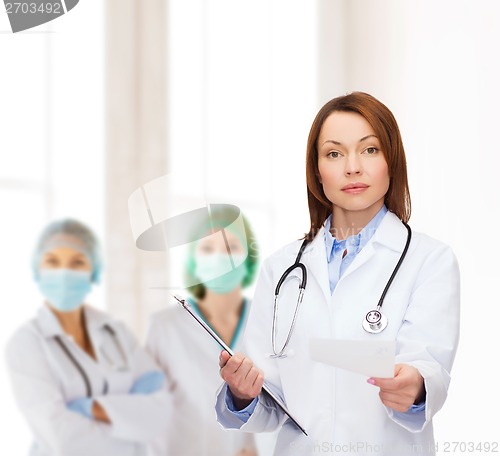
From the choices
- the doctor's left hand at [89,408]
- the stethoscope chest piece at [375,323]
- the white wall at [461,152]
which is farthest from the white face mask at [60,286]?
the stethoscope chest piece at [375,323]

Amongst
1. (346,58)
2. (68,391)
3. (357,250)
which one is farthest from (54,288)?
(357,250)

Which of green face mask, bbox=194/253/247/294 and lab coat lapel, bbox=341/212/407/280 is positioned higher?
lab coat lapel, bbox=341/212/407/280

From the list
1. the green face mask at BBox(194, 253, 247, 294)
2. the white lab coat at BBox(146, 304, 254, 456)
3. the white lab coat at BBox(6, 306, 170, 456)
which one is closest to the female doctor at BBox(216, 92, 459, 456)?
the green face mask at BBox(194, 253, 247, 294)

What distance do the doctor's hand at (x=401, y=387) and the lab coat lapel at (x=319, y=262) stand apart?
7.8 inches

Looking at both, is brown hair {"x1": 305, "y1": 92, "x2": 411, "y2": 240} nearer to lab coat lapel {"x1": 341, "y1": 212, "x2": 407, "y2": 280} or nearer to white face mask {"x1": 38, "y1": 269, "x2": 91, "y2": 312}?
lab coat lapel {"x1": 341, "y1": 212, "x2": 407, "y2": 280}

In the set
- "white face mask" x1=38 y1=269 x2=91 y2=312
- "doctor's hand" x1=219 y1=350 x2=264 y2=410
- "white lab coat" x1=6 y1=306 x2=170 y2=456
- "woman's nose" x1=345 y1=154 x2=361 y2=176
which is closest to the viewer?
"doctor's hand" x1=219 y1=350 x2=264 y2=410

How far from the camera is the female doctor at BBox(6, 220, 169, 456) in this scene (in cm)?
214

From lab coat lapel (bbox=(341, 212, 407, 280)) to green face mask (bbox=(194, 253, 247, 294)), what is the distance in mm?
285

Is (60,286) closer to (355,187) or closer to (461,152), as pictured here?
(461,152)

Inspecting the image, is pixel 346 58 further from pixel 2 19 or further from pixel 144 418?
pixel 144 418

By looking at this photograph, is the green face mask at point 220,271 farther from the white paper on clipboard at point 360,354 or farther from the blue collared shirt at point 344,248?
the white paper on clipboard at point 360,354

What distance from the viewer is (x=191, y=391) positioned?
2.42 metres

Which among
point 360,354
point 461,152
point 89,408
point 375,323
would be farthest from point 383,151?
point 89,408

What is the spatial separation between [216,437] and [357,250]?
136 centimetres
